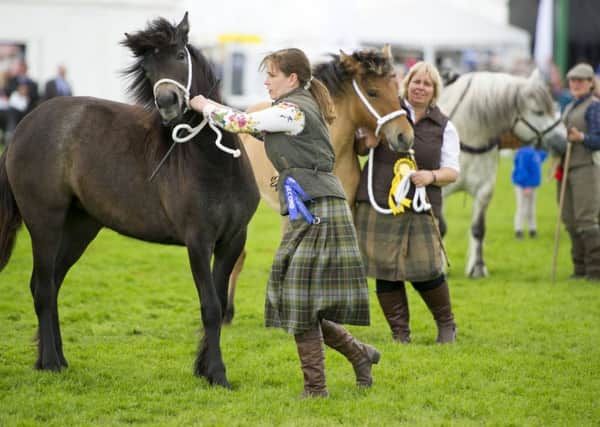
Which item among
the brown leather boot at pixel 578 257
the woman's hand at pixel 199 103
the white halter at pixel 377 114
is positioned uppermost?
the woman's hand at pixel 199 103

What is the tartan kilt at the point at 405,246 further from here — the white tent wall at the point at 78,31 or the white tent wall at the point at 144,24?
the white tent wall at the point at 78,31

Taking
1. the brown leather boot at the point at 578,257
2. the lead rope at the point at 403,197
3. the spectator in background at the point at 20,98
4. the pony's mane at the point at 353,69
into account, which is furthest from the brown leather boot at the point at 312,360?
the spectator in background at the point at 20,98

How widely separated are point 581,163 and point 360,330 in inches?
136

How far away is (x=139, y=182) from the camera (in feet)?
17.7

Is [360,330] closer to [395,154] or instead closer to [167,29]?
[395,154]

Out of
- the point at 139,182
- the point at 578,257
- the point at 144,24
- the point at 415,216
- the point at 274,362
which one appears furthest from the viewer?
the point at 144,24

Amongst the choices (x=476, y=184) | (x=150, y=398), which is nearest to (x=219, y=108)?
(x=150, y=398)

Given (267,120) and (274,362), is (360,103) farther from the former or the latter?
(274,362)

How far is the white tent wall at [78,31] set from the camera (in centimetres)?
2461

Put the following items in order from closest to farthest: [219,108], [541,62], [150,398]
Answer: [219,108]
[150,398]
[541,62]

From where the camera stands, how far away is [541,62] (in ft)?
65.6

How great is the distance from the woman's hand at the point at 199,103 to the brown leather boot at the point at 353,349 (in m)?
1.34

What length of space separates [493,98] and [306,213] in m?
4.97

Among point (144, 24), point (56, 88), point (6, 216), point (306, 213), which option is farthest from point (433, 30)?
point (306, 213)
